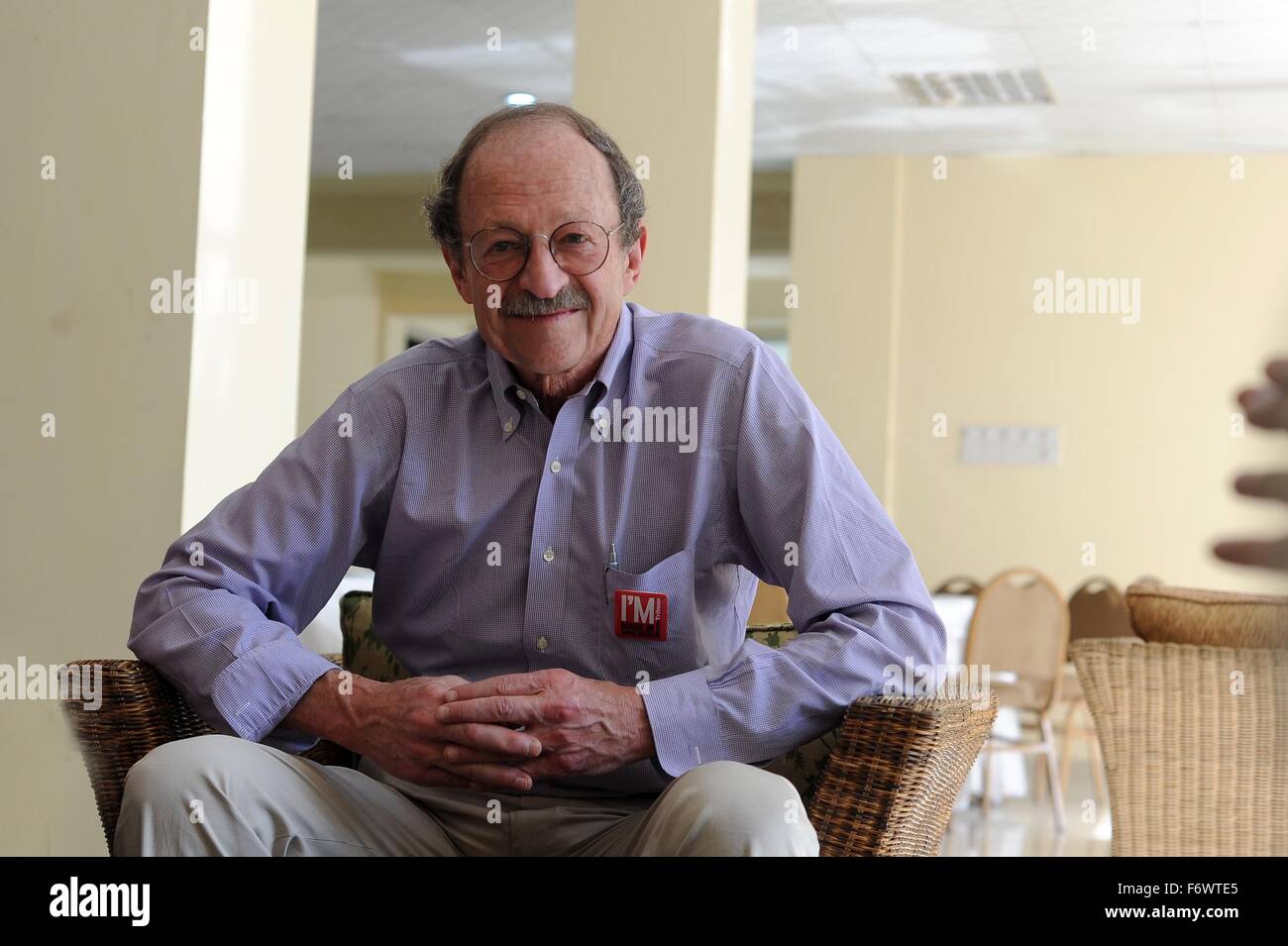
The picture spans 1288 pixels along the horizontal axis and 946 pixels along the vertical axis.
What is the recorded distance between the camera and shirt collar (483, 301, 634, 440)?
151cm

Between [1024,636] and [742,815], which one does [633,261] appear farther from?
[1024,636]

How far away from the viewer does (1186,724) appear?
9.21ft

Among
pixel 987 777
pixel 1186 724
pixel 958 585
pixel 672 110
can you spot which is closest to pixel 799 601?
pixel 1186 724

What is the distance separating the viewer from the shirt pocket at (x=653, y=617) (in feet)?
4.63

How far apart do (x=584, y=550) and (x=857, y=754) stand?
1.23 feet

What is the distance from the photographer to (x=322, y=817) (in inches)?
51.4

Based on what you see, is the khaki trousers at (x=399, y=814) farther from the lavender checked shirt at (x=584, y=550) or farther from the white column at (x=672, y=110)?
the white column at (x=672, y=110)

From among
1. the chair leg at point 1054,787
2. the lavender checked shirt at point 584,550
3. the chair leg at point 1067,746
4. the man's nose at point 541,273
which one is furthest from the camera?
the chair leg at point 1067,746

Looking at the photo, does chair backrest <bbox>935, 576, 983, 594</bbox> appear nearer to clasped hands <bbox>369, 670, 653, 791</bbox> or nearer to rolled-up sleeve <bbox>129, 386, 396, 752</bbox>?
rolled-up sleeve <bbox>129, 386, 396, 752</bbox>

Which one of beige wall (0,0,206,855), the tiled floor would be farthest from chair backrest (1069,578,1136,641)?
beige wall (0,0,206,855)

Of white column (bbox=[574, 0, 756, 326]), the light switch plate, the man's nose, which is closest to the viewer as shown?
the man's nose

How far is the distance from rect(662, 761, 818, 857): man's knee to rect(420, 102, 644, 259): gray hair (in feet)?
2.24

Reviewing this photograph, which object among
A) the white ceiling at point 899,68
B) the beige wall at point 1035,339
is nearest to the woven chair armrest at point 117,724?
the white ceiling at point 899,68
